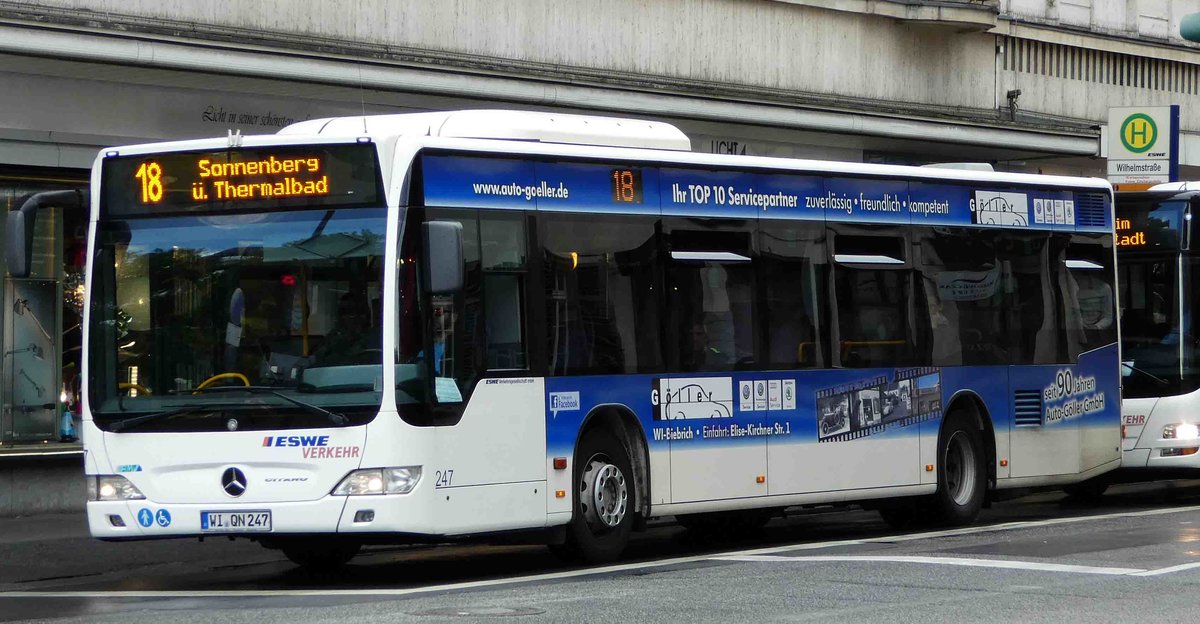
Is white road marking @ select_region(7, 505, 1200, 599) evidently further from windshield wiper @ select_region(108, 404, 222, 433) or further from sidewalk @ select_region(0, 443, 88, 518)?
sidewalk @ select_region(0, 443, 88, 518)

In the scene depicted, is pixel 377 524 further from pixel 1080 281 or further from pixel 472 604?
pixel 1080 281

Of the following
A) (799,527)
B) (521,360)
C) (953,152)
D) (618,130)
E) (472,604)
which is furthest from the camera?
(953,152)

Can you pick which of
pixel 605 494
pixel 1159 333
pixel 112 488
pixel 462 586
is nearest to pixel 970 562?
pixel 605 494

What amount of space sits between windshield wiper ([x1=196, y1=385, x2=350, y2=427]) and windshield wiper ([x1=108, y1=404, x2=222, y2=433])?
134mm

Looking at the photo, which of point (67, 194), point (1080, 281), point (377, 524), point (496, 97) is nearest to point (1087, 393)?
point (1080, 281)

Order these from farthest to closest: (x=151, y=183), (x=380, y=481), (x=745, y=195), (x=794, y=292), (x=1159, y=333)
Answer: (x=1159, y=333) < (x=794, y=292) < (x=745, y=195) < (x=151, y=183) < (x=380, y=481)

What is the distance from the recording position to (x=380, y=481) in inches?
432

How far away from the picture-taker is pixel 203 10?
17391mm

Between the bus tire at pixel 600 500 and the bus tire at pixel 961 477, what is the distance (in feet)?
12.5

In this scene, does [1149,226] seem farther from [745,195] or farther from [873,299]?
[745,195]

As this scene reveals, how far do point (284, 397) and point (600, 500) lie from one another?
2.43 meters

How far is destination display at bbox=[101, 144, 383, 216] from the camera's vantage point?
11.3m

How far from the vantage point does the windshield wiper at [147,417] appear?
11250 mm

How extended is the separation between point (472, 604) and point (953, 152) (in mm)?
16293
